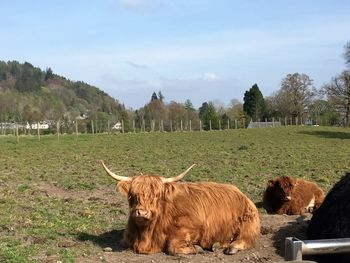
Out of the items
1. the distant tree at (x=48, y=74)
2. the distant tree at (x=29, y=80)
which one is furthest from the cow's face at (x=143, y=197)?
the distant tree at (x=48, y=74)

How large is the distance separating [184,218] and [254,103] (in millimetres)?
91506

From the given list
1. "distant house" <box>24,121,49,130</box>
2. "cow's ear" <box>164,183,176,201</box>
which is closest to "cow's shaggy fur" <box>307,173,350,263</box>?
"cow's ear" <box>164,183,176,201</box>

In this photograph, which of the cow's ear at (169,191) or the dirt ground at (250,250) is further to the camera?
the cow's ear at (169,191)

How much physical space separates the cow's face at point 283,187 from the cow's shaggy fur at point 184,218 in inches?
119

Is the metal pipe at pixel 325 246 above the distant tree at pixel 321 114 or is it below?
below

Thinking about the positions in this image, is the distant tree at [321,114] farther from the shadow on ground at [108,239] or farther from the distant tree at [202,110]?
the shadow on ground at [108,239]

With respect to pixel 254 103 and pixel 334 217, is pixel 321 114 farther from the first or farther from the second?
pixel 334 217

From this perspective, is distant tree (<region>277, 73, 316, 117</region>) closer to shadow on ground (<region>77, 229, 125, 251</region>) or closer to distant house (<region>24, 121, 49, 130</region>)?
distant house (<region>24, 121, 49, 130</region>)

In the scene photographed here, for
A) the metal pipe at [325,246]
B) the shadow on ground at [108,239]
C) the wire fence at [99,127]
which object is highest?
the wire fence at [99,127]

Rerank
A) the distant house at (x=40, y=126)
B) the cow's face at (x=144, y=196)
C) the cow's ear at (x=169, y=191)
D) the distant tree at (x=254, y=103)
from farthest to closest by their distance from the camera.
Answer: the distant tree at (x=254, y=103) < the distant house at (x=40, y=126) < the cow's ear at (x=169, y=191) < the cow's face at (x=144, y=196)

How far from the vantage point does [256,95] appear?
98.2m

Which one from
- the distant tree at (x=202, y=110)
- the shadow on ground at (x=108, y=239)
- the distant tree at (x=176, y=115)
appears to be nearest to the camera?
the shadow on ground at (x=108, y=239)

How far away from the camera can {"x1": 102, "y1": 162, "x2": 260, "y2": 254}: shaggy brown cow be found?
7.42 m

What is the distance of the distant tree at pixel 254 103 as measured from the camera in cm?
9675
